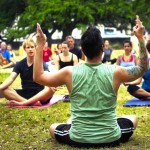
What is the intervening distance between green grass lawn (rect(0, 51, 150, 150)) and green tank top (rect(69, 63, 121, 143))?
0.92 ft

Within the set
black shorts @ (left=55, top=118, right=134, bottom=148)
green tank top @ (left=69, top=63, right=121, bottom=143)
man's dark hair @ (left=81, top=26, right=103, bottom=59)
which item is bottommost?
black shorts @ (left=55, top=118, right=134, bottom=148)

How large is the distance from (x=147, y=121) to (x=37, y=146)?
2.04 meters

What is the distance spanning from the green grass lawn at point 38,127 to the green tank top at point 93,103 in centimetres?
28

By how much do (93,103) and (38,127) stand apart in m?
1.77

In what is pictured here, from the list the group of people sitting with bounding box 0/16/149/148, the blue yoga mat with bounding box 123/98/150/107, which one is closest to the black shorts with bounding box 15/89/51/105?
the blue yoga mat with bounding box 123/98/150/107

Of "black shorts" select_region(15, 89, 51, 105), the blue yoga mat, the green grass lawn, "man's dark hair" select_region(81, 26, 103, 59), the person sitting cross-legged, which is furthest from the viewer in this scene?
"black shorts" select_region(15, 89, 51, 105)

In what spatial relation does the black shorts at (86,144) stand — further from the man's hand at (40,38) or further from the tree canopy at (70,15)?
the tree canopy at (70,15)

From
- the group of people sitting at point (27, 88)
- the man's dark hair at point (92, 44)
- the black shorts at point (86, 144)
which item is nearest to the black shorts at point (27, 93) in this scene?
the group of people sitting at point (27, 88)

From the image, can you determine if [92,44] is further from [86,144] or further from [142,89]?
[142,89]

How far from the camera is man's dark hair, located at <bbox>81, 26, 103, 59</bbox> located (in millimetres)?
4562

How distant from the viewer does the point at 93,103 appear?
4715mm

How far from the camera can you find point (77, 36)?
172 ft

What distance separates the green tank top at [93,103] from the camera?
4.68 meters

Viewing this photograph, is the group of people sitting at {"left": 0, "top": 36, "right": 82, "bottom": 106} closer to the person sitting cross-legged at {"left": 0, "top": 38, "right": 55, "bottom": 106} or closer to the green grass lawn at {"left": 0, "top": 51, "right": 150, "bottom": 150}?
the person sitting cross-legged at {"left": 0, "top": 38, "right": 55, "bottom": 106}
